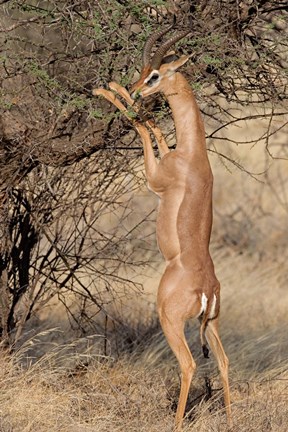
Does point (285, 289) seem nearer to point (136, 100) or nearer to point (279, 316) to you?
point (279, 316)

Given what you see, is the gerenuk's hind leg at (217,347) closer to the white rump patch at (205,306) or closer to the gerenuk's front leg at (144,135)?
the white rump patch at (205,306)

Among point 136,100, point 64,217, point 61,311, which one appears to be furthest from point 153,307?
point 136,100

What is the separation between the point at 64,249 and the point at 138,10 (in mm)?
3079

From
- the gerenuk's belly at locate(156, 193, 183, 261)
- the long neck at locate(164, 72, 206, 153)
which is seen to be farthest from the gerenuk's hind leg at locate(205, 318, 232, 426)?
the long neck at locate(164, 72, 206, 153)

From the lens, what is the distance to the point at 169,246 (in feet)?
Result: 24.1

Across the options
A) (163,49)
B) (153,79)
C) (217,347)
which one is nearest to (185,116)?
(153,79)

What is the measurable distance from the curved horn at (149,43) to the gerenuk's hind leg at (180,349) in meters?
1.56

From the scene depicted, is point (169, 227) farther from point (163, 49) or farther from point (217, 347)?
point (163, 49)

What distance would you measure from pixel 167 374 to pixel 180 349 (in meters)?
2.68

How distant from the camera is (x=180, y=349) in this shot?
708 cm

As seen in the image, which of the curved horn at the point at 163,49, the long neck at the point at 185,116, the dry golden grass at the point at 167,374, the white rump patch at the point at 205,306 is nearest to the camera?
the curved horn at the point at 163,49

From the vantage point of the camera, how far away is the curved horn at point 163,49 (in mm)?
6957

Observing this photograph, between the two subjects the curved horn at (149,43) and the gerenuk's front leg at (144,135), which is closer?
the curved horn at (149,43)

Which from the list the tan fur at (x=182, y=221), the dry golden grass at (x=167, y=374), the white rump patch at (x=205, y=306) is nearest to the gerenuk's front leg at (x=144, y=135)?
the tan fur at (x=182, y=221)
